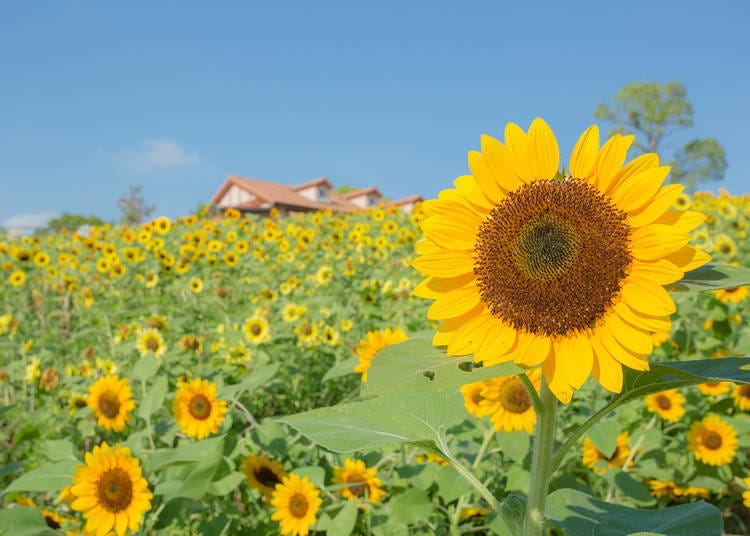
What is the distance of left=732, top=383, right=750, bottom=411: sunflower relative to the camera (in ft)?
9.38

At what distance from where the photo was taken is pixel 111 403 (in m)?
2.57

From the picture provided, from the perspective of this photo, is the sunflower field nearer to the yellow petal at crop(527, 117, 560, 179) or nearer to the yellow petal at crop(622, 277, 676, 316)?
the yellow petal at crop(622, 277, 676, 316)

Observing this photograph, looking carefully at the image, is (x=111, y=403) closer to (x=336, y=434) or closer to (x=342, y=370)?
(x=342, y=370)

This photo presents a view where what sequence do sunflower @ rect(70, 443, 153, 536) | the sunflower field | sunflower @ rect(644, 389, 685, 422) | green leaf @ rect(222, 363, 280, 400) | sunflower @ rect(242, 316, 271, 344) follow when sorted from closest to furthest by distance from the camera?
the sunflower field < sunflower @ rect(70, 443, 153, 536) < green leaf @ rect(222, 363, 280, 400) < sunflower @ rect(644, 389, 685, 422) < sunflower @ rect(242, 316, 271, 344)

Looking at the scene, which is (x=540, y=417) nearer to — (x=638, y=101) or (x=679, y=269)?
(x=679, y=269)

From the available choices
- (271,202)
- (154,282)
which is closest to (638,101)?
(271,202)

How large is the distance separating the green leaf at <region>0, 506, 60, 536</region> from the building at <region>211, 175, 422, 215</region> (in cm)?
3454

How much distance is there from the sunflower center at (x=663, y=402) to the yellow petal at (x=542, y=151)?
7.05 ft

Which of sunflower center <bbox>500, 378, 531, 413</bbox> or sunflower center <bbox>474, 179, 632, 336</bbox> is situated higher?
sunflower center <bbox>474, 179, 632, 336</bbox>

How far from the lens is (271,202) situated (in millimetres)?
36969

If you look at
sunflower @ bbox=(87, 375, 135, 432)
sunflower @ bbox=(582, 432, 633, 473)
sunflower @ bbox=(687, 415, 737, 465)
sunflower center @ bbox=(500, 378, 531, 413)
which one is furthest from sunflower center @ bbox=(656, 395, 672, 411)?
sunflower @ bbox=(87, 375, 135, 432)

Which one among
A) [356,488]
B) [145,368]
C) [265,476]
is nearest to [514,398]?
[356,488]

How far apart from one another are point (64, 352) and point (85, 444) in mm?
1533

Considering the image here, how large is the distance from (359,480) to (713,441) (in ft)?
5.01
